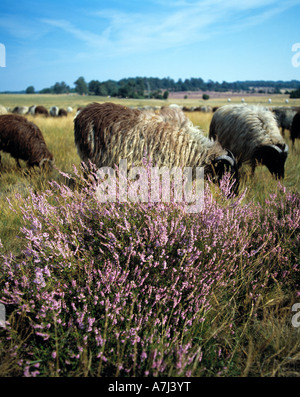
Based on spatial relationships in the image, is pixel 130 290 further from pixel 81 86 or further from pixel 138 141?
pixel 81 86

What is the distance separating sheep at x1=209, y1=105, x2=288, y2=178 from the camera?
534cm

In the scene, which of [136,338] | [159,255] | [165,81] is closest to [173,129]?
[159,255]

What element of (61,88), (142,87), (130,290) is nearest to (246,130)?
(130,290)

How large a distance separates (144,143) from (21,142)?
159 inches

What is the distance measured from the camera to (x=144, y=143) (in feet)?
13.5

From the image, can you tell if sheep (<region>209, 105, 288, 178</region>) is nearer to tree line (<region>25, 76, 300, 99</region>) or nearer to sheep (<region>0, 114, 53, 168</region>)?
sheep (<region>0, 114, 53, 168</region>)

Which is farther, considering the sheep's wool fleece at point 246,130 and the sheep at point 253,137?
the sheep's wool fleece at point 246,130

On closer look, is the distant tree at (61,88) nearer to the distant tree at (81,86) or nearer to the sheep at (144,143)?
the distant tree at (81,86)

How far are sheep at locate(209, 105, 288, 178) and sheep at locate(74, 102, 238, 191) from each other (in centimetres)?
106

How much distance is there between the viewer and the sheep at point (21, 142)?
652cm

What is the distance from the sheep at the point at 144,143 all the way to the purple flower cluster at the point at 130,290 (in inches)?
59.3

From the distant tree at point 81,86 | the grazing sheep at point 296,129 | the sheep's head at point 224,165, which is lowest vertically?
the sheep's head at point 224,165

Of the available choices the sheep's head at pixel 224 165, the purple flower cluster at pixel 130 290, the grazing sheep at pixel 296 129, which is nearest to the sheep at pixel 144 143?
the sheep's head at pixel 224 165

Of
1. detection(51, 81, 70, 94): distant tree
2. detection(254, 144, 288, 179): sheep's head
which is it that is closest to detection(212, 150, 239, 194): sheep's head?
detection(254, 144, 288, 179): sheep's head
